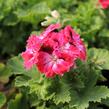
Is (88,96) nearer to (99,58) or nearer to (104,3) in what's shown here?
(99,58)

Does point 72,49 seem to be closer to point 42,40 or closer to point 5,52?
point 42,40

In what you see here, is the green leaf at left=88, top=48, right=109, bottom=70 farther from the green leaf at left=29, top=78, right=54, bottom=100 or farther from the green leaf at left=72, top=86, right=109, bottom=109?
the green leaf at left=29, top=78, right=54, bottom=100

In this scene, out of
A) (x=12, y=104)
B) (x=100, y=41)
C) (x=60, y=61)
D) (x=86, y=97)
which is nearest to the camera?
(x=60, y=61)

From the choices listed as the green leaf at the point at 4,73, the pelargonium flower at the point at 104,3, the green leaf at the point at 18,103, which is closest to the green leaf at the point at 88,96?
the green leaf at the point at 18,103

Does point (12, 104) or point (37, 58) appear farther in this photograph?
point (12, 104)

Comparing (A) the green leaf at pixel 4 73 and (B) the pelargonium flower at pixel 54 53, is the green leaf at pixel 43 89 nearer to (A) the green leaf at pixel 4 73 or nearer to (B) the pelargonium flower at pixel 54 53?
(B) the pelargonium flower at pixel 54 53

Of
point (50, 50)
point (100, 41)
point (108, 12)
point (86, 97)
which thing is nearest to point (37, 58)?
point (50, 50)

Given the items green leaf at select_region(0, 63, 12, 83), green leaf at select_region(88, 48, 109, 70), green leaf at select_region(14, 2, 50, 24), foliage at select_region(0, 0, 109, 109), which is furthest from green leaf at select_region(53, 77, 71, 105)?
green leaf at select_region(14, 2, 50, 24)
